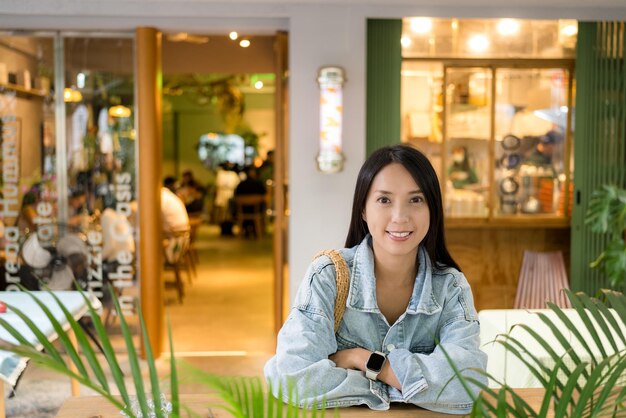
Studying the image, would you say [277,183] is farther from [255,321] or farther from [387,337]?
[387,337]

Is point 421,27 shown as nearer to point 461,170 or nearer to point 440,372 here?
point 461,170

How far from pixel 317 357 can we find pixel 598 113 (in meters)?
4.55

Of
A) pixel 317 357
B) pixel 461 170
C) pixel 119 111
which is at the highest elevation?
pixel 119 111

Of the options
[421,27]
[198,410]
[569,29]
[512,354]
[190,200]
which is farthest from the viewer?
[190,200]

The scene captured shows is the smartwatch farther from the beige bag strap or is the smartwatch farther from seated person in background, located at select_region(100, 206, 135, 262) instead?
seated person in background, located at select_region(100, 206, 135, 262)

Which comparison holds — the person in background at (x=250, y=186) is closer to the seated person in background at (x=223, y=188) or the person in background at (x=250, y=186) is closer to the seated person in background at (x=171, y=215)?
the seated person in background at (x=223, y=188)

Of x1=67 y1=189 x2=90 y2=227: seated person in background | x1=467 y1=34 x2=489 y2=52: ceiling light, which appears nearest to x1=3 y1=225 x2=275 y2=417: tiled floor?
x1=67 y1=189 x2=90 y2=227: seated person in background

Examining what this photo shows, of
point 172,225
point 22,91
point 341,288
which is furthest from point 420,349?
point 172,225

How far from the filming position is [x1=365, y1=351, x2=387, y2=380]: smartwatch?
6.54 ft

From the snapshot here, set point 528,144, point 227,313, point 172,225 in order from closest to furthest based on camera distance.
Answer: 1. point 528,144
2. point 227,313
3. point 172,225

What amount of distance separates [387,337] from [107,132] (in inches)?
164

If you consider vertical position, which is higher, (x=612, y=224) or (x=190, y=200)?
(x=612, y=224)

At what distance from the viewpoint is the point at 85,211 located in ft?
19.2

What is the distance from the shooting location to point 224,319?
7199 millimetres
